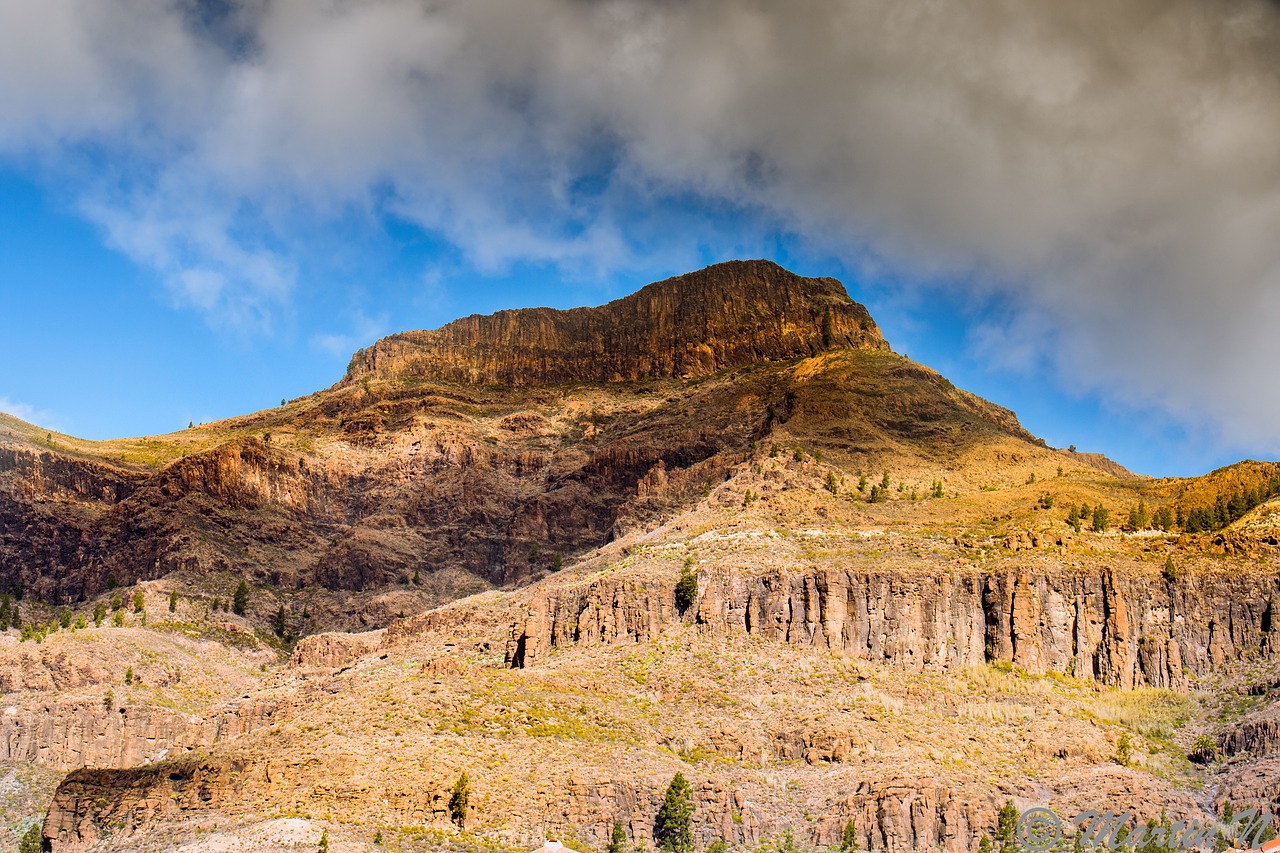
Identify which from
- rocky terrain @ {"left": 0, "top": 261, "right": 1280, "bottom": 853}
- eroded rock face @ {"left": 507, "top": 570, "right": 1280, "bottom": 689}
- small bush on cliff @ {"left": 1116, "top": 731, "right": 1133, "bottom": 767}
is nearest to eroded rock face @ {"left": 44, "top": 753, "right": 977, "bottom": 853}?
rocky terrain @ {"left": 0, "top": 261, "right": 1280, "bottom": 853}

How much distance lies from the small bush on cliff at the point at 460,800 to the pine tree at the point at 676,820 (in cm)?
1425

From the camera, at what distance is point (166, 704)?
177 metres

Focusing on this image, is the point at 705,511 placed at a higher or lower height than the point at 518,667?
higher

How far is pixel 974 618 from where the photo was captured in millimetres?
155250

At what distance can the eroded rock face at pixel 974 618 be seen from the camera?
497ft

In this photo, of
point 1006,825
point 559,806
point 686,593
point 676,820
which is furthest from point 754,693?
point 1006,825

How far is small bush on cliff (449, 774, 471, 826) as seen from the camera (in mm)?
120000

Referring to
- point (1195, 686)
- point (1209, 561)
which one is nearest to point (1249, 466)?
point (1209, 561)

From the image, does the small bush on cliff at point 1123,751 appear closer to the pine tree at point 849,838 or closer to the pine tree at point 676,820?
the pine tree at point 849,838

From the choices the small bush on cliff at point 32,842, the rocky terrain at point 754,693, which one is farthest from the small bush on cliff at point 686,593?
the small bush on cliff at point 32,842

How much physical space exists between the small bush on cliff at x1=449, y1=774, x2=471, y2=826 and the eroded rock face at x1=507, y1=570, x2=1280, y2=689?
30630mm

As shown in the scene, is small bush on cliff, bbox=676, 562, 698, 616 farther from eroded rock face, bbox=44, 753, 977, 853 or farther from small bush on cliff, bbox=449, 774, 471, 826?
small bush on cliff, bbox=449, 774, 471, 826

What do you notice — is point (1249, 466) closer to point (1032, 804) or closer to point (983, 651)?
point (983, 651)

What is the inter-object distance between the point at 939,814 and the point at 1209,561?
169 ft
